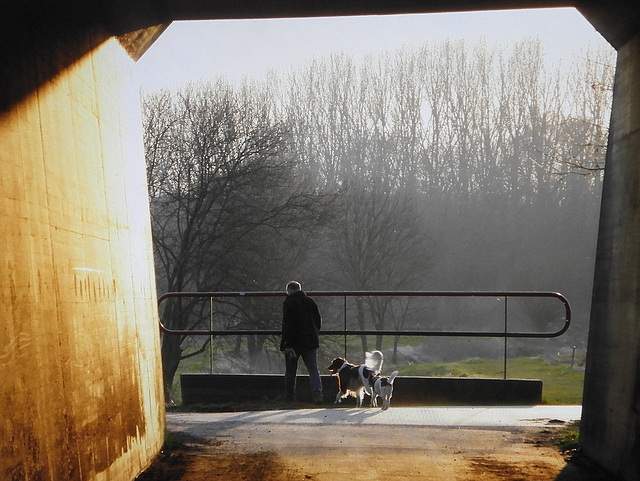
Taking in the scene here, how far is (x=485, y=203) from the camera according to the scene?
4819cm

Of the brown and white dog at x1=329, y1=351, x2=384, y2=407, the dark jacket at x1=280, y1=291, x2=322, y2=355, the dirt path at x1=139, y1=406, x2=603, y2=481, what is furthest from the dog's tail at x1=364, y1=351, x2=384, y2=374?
the dirt path at x1=139, y1=406, x2=603, y2=481

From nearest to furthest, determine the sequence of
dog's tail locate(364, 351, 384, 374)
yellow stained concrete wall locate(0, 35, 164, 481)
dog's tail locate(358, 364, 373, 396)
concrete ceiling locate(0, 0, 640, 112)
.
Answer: yellow stained concrete wall locate(0, 35, 164, 481)
concrete ceiling locate(0, 0, 640, 112)
dog's tail locate(358, 364, 373, 396)
dog's tail locate(364, 351, 384, 374)

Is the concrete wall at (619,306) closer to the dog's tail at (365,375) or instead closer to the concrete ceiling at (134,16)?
the concrete ceiling at (134,16)

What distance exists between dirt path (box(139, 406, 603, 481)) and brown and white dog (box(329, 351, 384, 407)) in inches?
98.3

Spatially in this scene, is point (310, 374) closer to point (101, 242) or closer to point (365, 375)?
point (365, 375)

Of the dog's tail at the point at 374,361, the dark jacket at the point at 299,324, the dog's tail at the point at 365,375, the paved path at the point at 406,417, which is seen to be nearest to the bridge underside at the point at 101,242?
the paved path at the point at 406,417

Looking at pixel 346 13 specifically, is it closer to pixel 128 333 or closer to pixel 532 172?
pixel 128 333

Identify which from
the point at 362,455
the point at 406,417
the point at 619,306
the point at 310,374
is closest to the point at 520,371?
the point at 310,374

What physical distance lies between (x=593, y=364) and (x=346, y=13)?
3.34 m

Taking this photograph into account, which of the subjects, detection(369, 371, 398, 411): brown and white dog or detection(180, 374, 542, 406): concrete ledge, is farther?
detection(180, 374, 542, 406): concrete ledge

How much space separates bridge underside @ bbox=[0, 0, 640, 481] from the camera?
339 cm

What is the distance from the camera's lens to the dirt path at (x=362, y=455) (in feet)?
17.7

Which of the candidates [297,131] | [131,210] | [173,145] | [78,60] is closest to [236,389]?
[131,210]

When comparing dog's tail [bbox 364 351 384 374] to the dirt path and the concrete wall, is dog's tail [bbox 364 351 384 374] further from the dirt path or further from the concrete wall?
the concrete wall
